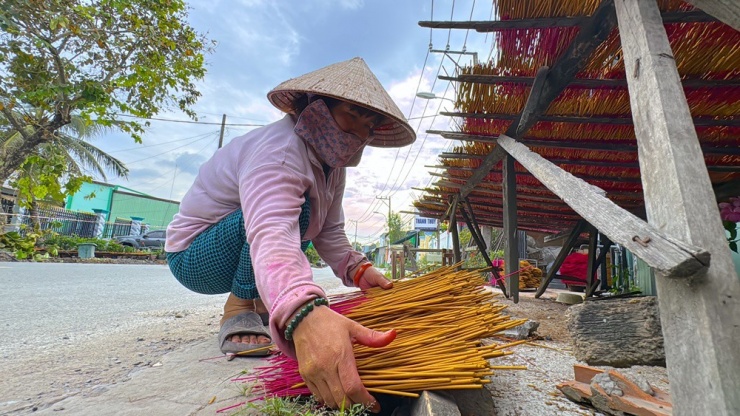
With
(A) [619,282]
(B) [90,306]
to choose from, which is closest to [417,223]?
(A) [619,282]

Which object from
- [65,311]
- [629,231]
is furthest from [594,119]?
[65,311]

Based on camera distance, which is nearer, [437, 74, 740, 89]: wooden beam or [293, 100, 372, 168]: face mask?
[293, 100, 372, 168]: face mask

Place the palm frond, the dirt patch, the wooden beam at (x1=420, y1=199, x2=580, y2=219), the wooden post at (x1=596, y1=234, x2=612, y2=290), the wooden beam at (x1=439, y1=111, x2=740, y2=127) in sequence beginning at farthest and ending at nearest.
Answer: the palm frond → the wooden beam at (x1=420, y1=199, x2=580, y2=219) → the wooden post at (x1=596, y1=234, x2=612, y2=290) → the wooden beam at (x1=439, y1=111, x2=740, y2=127) → the dirt patch

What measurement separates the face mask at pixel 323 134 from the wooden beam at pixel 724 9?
112 cm

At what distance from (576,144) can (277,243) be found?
2828 mm

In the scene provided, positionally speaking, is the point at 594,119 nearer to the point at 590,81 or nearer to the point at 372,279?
the point at 590,81

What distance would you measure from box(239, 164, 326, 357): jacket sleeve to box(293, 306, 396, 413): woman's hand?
0.20 feet

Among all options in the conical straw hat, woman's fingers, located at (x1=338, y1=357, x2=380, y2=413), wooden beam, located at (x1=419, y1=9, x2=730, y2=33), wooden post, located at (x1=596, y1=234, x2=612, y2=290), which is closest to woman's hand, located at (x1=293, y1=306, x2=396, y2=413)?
woman's fingers, located at (x1=338, y1=357, x2=380, y2=413)

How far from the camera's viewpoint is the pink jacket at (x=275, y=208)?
90cm

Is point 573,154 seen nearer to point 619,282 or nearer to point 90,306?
point 619,282

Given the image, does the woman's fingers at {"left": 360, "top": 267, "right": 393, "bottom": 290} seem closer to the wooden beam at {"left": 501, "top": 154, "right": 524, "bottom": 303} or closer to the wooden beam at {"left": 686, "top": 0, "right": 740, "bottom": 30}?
the wooden beam at {"left": 686, "top": 0, "right": 740, "bottom": 30}

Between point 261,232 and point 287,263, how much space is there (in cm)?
12

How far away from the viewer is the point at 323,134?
137cm

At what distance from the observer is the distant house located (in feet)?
78.6
